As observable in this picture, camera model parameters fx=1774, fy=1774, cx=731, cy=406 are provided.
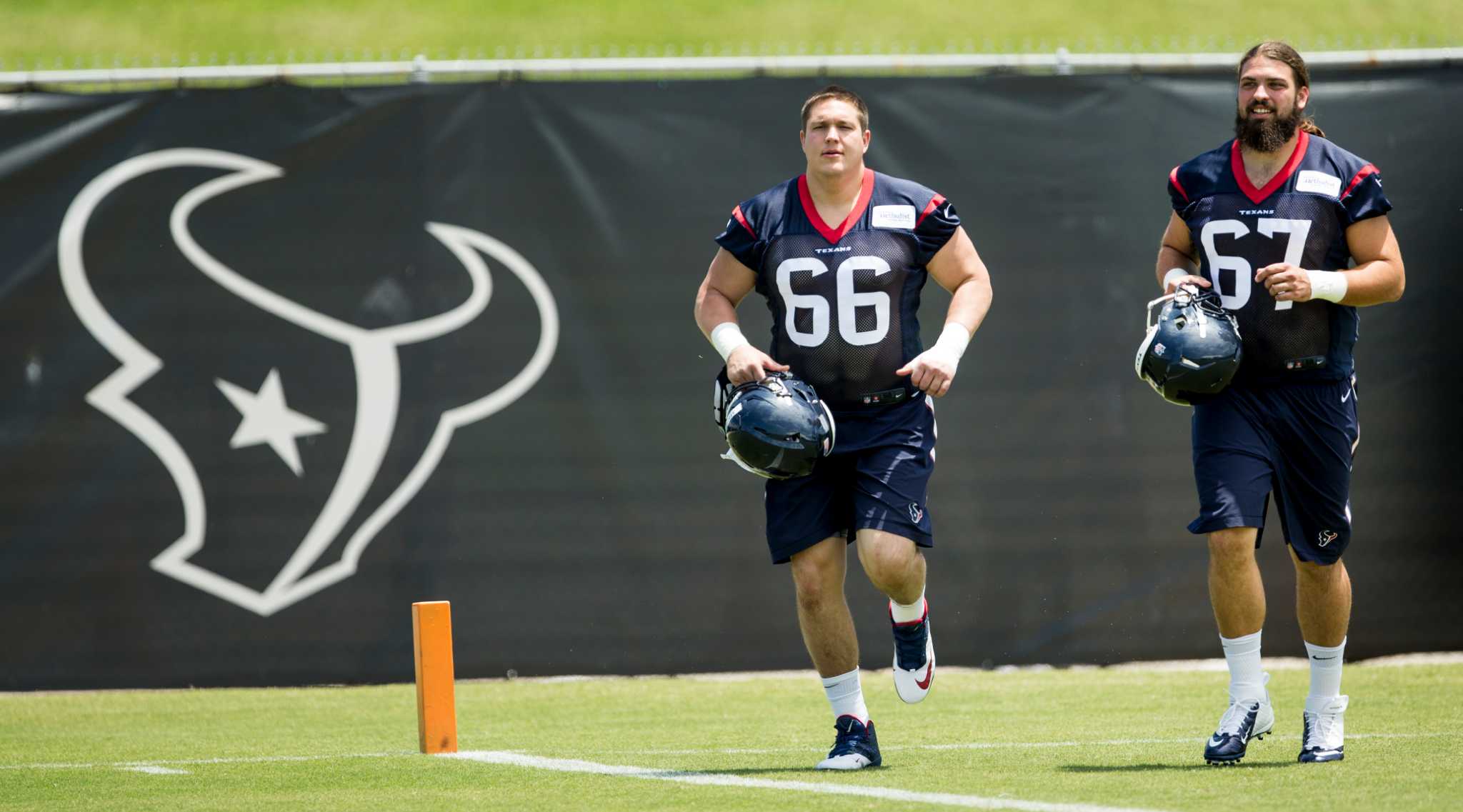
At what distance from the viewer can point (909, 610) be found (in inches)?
231

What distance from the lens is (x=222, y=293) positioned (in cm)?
830

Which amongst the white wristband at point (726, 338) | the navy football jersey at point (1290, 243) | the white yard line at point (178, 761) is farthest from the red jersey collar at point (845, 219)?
the white yard line at point (178, 761)

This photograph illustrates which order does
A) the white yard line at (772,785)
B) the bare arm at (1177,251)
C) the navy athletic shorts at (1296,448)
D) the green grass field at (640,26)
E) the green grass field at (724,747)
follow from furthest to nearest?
the green grass field at (640,26) → the bare arm at (1177,251) → the navy athletic shorts at (1296,448) → the green grass field at (724,747) → the white yard line at (772,785)

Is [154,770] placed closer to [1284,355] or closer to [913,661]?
[913,661]

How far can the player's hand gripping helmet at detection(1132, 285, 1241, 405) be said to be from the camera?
17.5 feet

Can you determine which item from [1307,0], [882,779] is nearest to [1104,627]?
[882,779]

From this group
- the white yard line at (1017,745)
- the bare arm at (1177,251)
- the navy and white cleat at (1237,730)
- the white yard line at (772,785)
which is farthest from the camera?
the white yard line at (1017,745)

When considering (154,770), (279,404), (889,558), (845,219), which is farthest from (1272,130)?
(279,404)

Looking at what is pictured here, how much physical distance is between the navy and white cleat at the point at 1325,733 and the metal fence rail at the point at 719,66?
3.76m

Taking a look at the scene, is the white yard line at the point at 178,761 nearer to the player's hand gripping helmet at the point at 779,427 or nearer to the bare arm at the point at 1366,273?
the player's hand gripping helmet at the point at 779,427

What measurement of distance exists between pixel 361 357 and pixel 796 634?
7.94 ft

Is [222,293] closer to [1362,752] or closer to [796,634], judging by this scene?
[796,634]

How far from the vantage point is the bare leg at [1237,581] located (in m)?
5.43

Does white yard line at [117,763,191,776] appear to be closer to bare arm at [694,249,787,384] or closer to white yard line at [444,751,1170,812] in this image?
white yard line at [444,751,1170,812]
